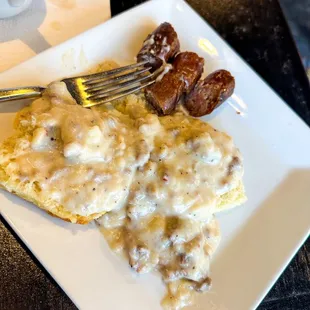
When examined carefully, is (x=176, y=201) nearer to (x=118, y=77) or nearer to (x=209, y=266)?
(x=209, y=266)

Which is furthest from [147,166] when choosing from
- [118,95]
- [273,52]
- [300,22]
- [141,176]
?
[300,22]

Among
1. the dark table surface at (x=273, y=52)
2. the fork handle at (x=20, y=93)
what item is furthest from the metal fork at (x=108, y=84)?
the dark table surface at (x=273, y=52)

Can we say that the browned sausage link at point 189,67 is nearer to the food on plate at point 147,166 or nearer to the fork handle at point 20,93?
the food on plate at point 147,166

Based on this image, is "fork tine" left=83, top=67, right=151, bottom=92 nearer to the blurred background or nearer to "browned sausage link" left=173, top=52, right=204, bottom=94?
"browned sausage link" left=173, top=52, right=204, bottom=94

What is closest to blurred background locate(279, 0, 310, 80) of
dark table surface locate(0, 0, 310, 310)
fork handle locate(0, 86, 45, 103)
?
dark table surface locate(0, 0, 310, 310)

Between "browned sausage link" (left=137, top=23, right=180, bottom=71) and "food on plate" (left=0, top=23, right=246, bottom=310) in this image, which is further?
"browned sausage link" (left=137, top=23, right=180, bottom=71)

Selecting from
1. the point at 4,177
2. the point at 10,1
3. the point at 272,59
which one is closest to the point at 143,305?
the point at 4,177
